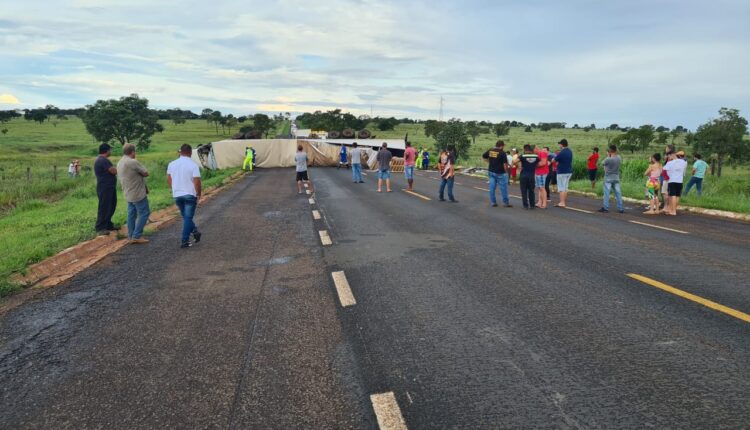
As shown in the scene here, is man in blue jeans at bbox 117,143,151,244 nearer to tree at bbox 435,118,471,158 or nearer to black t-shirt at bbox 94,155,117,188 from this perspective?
black t-shirt at bbox 94,155,117,188

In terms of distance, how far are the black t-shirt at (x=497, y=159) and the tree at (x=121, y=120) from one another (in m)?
73.6

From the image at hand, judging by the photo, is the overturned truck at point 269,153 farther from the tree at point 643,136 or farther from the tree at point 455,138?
the tree at point 643,136

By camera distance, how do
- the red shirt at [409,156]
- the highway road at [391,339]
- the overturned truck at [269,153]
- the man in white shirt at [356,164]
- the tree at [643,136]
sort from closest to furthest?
the highway road at [391,339] → the red shirt at [409,156] → the man in white shirt at [356,164] → the overturned truck at [269,153] → the tree at [643,136]

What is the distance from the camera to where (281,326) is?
505 centimetres

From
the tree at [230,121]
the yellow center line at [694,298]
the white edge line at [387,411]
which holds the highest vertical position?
the tree at [230,121]

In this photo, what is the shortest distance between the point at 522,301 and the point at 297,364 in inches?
110

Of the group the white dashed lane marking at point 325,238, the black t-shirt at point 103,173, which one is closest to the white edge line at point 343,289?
the white dashed lane marking at point 325,238

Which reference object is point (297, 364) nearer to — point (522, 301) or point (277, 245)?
point (522, 301)

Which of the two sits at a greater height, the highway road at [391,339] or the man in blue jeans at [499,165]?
the man in blue jeans at [499,165]

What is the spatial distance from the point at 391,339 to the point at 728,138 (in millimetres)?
62142

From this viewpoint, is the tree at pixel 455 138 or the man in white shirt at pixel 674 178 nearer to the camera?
the man in white shirt at pixel 674 178

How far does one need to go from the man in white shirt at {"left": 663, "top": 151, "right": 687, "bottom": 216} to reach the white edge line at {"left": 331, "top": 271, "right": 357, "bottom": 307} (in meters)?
11.0

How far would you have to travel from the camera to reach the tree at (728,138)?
53.3 meters

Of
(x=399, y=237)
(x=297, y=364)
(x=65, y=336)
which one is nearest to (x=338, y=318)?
(x=297, y=364)
